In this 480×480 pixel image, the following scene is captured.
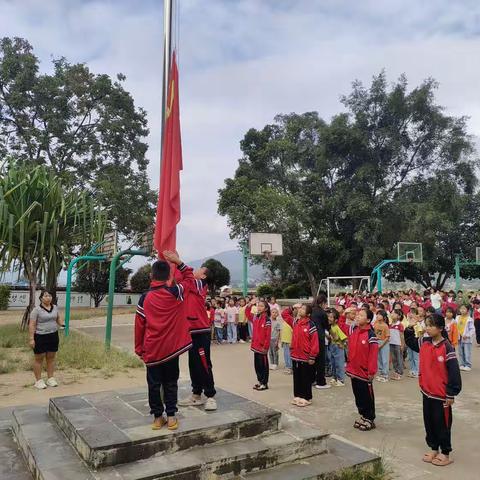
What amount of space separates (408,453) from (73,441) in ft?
11.2

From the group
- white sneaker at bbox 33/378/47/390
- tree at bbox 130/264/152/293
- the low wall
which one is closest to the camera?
white sneaker at bbox 33/378/47/390

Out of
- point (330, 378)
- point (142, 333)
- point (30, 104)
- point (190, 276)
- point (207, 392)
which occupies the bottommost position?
point (330, 378)

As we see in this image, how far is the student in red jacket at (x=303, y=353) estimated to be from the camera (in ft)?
22.3

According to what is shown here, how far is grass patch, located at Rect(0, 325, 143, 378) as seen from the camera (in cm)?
929

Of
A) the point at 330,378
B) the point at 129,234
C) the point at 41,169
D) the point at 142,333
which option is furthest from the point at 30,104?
the point at 142,333

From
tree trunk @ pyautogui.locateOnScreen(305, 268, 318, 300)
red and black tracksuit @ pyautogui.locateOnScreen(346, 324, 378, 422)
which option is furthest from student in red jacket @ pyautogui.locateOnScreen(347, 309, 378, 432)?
tree trunk @ pyautogui.locateOnScreen(305, 268, 318, 300)

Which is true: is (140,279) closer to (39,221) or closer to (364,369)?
(39,221)

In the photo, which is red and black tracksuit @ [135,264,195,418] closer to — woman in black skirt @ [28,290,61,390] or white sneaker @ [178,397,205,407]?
white sneaker @ [178,397,205,407]

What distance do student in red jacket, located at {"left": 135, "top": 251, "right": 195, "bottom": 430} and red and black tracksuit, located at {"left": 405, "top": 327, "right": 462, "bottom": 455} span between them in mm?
2444

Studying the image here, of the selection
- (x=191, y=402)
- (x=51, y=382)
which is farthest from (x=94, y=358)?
(x=191, y=402)

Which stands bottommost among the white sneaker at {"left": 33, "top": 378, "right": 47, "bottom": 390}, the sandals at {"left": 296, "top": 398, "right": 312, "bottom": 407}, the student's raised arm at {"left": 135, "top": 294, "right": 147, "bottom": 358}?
the sandals at {"left": 296, "top": 398, "right": 312, "bottom": 407}

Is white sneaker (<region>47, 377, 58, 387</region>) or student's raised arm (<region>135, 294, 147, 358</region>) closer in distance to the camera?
student's raised arm (<region>135, 294, 147, 358</region>)

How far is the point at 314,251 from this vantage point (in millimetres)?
31219

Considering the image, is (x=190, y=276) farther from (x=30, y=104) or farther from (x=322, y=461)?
(x=30, y=104)
